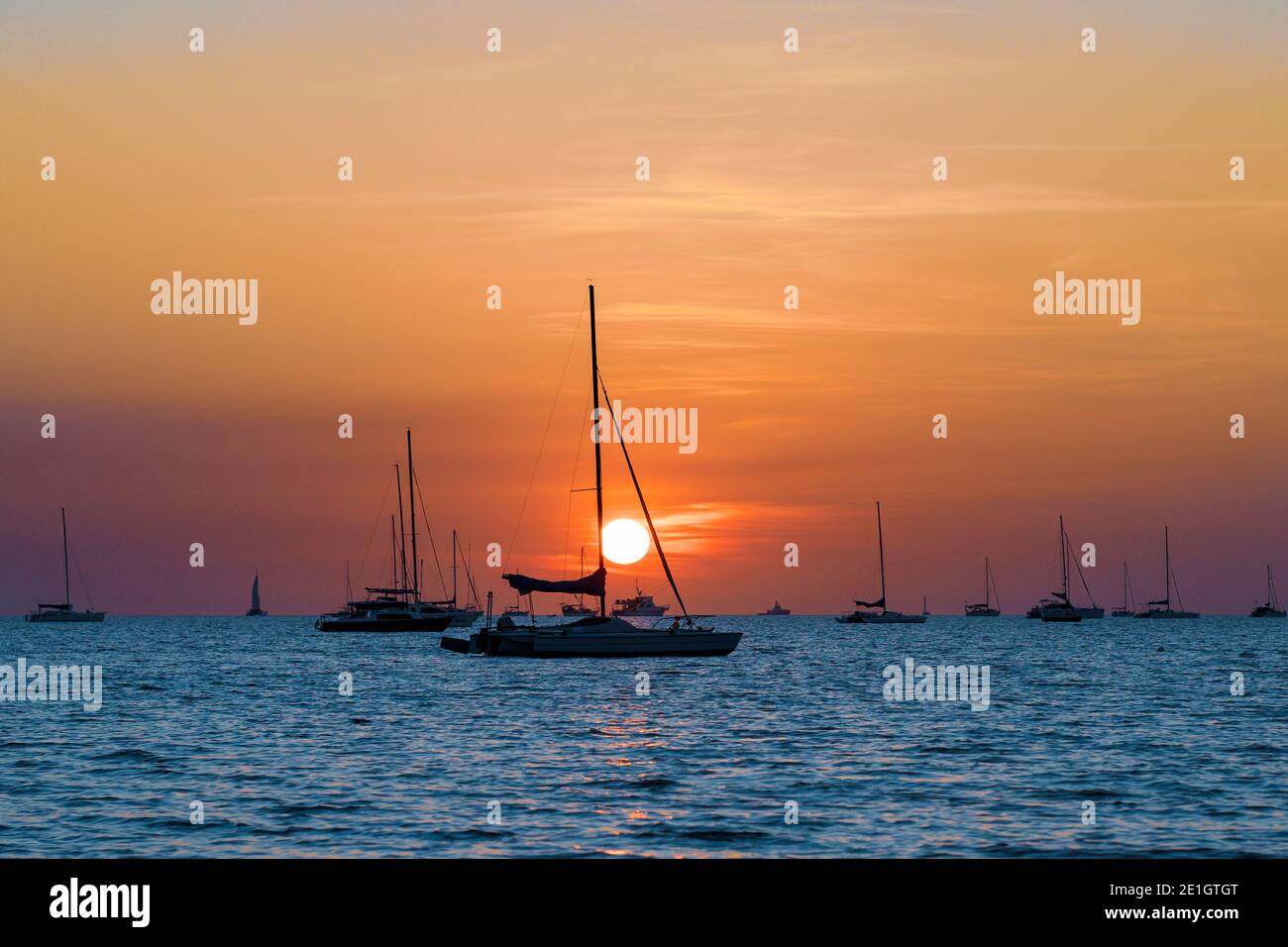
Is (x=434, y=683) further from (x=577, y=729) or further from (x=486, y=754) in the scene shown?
(x=486, y=754)

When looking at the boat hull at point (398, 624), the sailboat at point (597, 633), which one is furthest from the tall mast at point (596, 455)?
the boat hull at point (398, 624)

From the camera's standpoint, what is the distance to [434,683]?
74938 millimetres

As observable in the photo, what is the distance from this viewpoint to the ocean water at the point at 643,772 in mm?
25062

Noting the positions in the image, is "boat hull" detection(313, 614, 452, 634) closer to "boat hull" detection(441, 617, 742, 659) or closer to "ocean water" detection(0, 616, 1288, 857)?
"boat hull" detection(441, 617, 742, 659)

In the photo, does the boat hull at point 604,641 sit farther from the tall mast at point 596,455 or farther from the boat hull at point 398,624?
the boat hull at point 398,624

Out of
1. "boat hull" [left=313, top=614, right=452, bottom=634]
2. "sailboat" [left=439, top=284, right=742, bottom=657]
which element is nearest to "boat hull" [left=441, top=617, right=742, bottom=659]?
"sailboat" [left=439, top=284, right=742, bottom=657]

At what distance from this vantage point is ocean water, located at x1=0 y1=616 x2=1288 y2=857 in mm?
25062

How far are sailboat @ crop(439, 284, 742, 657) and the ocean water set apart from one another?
4.25 m

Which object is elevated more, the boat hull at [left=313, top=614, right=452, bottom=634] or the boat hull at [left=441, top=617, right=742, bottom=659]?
the boat hull at [left=441, top=617, right=742, bottom=659]

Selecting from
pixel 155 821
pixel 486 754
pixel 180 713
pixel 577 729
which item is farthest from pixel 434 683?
pixel 155 821

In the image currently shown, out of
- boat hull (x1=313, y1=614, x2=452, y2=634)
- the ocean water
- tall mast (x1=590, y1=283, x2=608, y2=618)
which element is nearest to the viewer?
the ocean water
